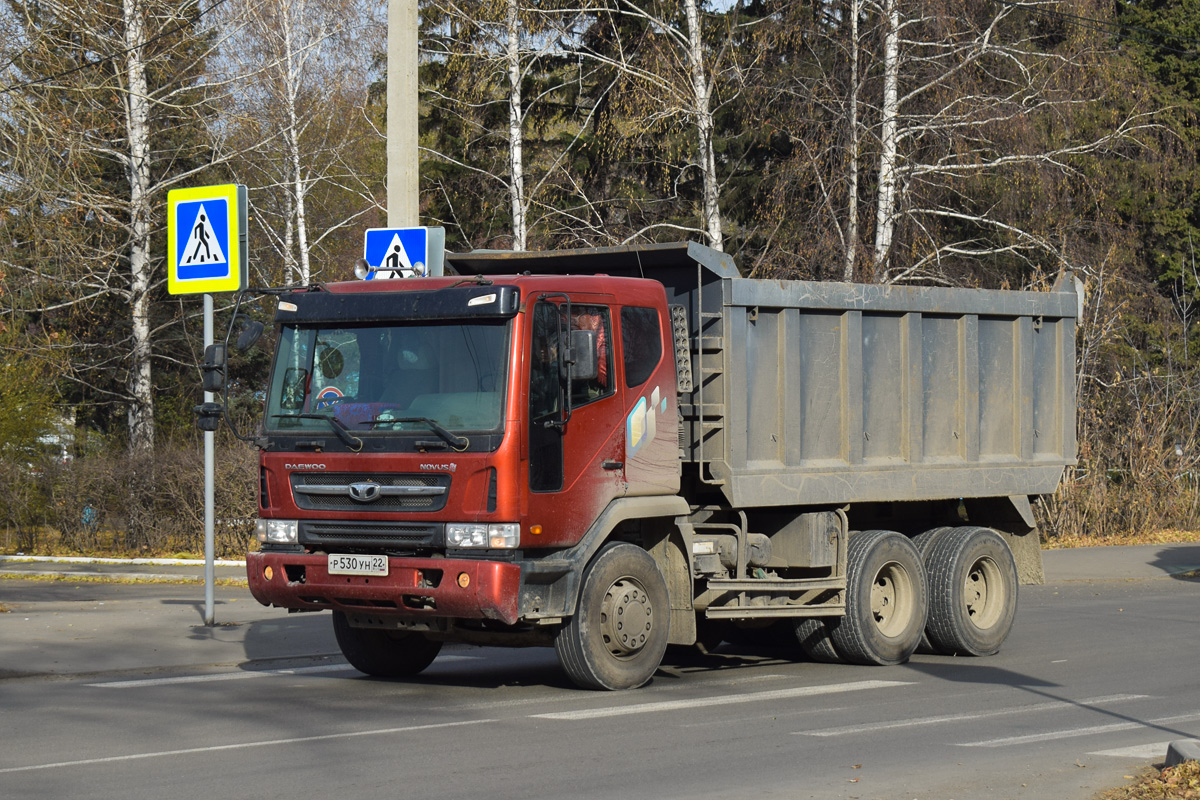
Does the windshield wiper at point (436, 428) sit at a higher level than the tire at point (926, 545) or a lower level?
higher

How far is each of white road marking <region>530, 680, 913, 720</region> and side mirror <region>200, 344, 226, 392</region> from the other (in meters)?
3.21

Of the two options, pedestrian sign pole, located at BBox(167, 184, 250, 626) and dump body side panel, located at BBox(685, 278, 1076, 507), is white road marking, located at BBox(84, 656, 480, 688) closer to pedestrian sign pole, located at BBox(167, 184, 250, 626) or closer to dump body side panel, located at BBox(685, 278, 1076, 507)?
pedestrian sign pole, located at BBox(167, 184, 250, 626)

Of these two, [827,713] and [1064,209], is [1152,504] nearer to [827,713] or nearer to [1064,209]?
[1064,209]

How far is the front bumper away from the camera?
8.88 metres

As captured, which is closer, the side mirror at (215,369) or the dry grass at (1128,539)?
the side mirror at (215,369)

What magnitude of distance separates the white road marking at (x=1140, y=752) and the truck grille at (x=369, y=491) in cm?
400

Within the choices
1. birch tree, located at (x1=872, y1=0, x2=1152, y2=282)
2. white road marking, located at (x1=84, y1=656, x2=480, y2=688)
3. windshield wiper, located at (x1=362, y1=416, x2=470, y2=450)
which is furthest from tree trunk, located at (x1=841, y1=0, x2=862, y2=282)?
windshield wiper, located at (x1=362, y1=416, x2=470, y2=450)

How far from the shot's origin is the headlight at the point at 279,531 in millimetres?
9531

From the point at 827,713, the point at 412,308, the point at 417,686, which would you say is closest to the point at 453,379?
the point at 412,308

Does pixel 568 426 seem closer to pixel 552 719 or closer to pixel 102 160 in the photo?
pixel 552 719

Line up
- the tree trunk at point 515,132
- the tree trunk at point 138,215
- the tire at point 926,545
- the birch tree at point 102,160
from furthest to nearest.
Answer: the tree trunk at point 138,215 < the tree trunk at point 515,132 < the birch tree at point 102,160 < the tire at point 926,545

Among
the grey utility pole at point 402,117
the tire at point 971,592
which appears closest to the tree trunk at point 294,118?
the grey utility pole at point 402,117

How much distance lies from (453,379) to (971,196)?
56.3ft

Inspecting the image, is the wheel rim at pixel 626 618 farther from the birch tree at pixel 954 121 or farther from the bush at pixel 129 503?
the birch tree at pixel 954 121
